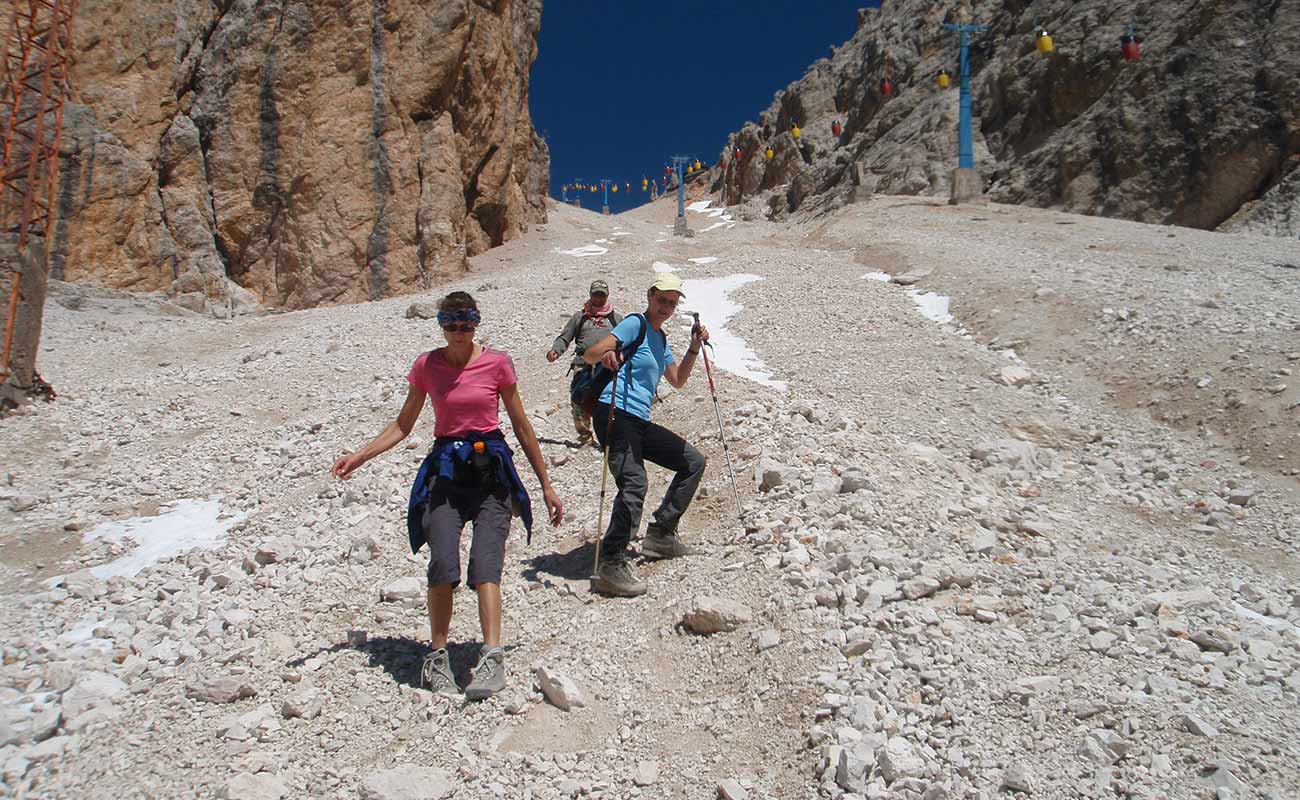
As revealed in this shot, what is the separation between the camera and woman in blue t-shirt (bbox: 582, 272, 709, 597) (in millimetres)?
5219

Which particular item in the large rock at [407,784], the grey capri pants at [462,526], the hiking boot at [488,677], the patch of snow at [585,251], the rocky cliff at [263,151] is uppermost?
the rocky cliff at [263,151]

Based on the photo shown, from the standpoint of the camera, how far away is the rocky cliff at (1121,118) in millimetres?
25781

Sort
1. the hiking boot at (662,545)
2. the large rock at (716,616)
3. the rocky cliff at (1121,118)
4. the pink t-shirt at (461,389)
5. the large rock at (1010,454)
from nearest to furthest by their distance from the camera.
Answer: the pink t-shirt at (461,389), the large rock at (716,616), the hiking boot at (662,545), the large rock at (1010,454), the rocky cliff at (1121,118)

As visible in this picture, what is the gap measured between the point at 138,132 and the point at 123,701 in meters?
23.1

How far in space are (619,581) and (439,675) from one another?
141 cm

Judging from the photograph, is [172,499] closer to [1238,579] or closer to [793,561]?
[793,561]

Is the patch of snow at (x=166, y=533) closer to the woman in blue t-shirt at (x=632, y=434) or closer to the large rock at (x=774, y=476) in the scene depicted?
the woman in blue t-shirt at (x=632, y=434)

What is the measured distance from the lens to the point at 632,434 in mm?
5270

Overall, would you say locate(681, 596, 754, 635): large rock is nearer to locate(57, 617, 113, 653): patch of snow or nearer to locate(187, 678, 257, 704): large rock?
locate(187, 678, 257, 704): large rock

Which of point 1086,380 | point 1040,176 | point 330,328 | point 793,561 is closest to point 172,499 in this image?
point 793,561

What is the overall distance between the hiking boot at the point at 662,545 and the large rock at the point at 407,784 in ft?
7.79

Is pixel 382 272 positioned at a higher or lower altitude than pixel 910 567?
higher

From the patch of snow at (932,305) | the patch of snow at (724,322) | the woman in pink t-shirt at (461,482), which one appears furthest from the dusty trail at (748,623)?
the patch of snow at (932,305)

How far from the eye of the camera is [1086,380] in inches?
384
